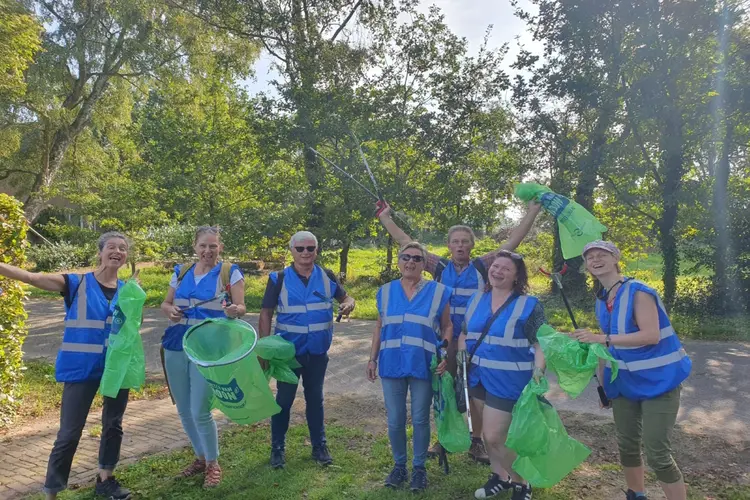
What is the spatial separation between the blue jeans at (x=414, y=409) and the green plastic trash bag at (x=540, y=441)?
706 millimetres

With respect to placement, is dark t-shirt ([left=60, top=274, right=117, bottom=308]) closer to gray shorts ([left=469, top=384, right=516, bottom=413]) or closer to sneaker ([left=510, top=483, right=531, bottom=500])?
gray shorts ([left=469, top=384, right=516, bottom=413])

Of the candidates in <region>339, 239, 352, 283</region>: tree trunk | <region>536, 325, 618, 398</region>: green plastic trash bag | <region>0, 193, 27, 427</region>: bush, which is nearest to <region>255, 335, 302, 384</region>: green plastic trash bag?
<region>536, 325, 618, 398</region>: green plastic trash bag

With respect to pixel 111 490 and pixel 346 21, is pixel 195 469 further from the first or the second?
pixel 346 21

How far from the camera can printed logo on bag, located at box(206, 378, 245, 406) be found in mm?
3480

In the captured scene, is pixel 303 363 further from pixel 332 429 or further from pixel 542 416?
pixel 542 416

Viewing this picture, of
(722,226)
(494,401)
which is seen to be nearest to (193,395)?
(494,401)

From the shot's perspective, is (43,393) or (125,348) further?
(43,393)

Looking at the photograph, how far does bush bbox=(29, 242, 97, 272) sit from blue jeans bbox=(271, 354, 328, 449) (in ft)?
60.7

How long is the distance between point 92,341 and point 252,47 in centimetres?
1390

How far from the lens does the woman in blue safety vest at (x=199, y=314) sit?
384 cm

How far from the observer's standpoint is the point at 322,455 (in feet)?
14.2

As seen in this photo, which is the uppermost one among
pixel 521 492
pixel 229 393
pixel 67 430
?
pixel 229 393

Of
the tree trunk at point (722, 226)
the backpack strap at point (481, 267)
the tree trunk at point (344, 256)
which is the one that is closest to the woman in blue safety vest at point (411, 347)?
the backpack strap at point (481, 267)

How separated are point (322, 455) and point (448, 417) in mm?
1177
